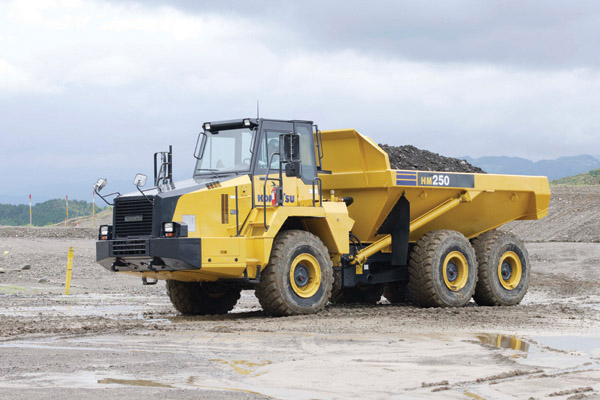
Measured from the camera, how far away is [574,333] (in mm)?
11812

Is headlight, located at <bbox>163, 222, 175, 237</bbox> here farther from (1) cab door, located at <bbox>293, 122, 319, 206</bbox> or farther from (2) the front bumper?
(1) cab door, located at <bbox>293, 122, 319, 206</bbox>

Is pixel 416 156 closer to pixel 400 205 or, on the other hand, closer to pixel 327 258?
pixel 400 205

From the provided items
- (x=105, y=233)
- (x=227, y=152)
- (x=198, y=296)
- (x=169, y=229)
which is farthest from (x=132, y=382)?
(x=198, y=296)

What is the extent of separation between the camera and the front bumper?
41.7ft

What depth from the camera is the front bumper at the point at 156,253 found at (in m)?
12.7

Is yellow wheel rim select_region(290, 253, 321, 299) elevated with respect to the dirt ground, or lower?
elevated

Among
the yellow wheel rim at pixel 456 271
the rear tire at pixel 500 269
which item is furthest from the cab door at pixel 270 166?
the rear tire at pixel 500 269

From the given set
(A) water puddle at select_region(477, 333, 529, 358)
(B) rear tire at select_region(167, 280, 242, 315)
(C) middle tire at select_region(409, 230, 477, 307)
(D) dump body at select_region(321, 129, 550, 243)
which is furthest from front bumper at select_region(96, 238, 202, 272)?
(C) middle tire at select_region(409, 230, 477, 307)

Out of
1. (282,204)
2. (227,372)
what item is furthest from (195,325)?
(227,372)

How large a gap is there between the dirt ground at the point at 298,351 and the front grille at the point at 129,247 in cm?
95

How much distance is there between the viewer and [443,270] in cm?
1574

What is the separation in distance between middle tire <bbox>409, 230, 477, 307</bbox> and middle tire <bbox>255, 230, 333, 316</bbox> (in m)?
2.07

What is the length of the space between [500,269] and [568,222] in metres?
20.1

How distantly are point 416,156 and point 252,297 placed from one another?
547cm
